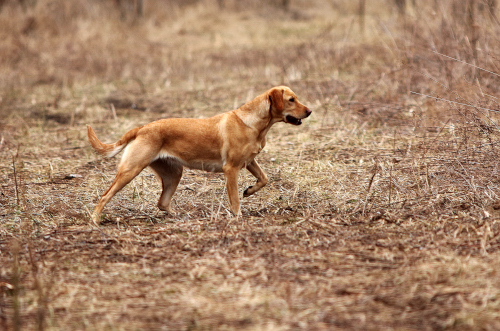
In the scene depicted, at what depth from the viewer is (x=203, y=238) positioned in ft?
15.0

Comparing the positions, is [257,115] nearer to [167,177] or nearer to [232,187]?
[232,187]

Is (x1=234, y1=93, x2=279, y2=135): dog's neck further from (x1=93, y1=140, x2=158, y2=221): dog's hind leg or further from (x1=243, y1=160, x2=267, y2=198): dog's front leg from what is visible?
(x1=93, y1=140, x2=158, y2=221): dog's hind leg

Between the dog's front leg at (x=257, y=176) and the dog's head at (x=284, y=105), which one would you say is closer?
the dog's head at (x=284, y=105)

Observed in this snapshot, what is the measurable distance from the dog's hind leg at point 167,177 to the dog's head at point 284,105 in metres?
1.07

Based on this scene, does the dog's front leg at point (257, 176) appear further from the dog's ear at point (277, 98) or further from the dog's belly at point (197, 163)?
the dog's ear at point (277, 98)

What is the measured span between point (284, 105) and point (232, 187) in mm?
914

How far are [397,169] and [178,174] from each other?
2.31 meters

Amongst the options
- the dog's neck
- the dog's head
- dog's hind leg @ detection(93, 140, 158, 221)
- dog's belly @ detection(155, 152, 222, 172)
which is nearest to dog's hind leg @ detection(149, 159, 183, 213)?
dog's belly @ detection(155, 152, 222, 172)

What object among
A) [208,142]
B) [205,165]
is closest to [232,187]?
[205,165]

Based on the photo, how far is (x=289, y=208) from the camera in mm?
5438

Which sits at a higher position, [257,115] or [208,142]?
[257,115]

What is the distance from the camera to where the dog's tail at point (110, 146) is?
5.37 meters

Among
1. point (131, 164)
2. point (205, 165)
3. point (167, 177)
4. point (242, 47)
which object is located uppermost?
point (131, 164)

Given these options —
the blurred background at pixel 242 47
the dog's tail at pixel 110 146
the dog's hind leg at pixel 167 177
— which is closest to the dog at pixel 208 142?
the dog's tail at pixel 110 146
